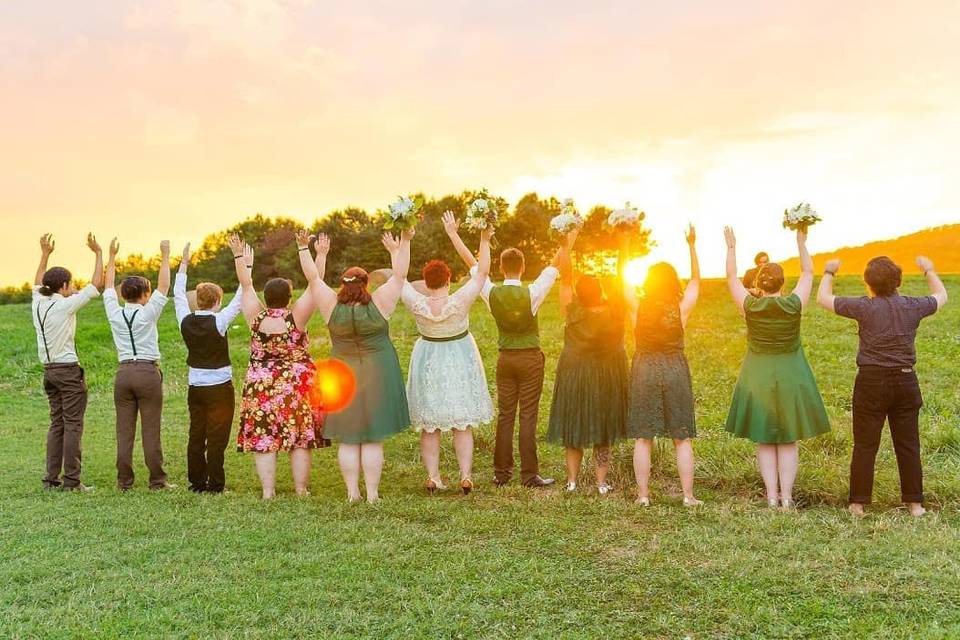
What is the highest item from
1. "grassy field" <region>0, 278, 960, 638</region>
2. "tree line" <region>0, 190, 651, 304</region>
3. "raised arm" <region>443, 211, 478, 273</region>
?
"tree line" <region>0, 190, 651, 304</region>

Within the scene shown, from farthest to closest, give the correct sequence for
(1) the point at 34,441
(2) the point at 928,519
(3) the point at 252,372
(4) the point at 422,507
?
(1) the point at 34,441 < (3) the point at 252,372 < (4) the point at 422,507 < (2) the point at 928,519

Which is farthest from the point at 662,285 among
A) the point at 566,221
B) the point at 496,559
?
the point at 496,559

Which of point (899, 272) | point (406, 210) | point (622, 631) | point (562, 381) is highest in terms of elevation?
point (406, 210)

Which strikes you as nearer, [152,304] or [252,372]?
[252,372]

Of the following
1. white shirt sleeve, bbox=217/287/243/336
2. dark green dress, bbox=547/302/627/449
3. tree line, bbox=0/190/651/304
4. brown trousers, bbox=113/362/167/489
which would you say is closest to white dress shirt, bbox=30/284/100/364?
brown trousers, bbox=113/362/167/489

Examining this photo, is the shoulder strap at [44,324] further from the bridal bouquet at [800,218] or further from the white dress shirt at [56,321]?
the bridal bouquet at [800,218]

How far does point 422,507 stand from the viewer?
7840 millimetres

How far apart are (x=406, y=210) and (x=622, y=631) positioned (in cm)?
467

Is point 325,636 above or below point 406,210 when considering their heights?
below

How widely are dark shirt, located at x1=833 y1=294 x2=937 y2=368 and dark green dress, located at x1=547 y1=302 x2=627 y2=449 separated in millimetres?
2289

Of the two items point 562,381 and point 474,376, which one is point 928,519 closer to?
point 562,381

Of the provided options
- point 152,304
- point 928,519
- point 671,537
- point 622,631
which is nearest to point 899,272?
point 928,519

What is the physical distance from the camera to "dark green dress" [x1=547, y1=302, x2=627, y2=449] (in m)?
8.46

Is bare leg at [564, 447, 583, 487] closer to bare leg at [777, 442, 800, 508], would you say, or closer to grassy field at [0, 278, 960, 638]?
grassy field at [0, 278, 960, 638]
